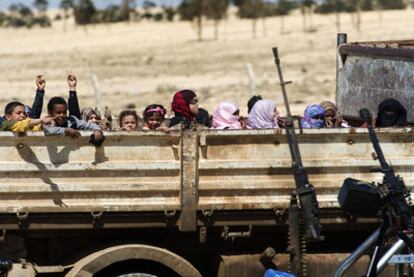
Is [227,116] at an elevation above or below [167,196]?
above

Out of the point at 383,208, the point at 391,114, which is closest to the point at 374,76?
the point at 391,114

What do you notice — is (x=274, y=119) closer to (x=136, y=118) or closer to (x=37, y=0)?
(x=136, y=118)

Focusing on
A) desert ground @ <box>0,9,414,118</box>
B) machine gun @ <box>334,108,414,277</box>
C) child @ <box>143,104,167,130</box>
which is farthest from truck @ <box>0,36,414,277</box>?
desert ground @ <box>0,9,414,118</box>

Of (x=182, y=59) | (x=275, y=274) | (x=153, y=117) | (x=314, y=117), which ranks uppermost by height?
(x=153, y=117)

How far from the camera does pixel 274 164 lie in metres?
6.74

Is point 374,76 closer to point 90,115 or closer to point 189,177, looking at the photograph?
point 90,115

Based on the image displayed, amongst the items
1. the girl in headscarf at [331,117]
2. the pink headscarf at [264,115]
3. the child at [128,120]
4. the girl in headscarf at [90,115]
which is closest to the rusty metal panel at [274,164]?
the pink headscarf at [264,115]

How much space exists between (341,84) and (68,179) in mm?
4289

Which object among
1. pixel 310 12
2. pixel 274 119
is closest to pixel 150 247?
pixel 274 119

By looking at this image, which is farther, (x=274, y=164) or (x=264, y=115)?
(x=264, y=115)

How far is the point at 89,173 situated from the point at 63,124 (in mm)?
951

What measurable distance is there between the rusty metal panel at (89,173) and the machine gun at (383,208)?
133cm

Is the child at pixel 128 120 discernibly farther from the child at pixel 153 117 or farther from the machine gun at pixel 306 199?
the machine gun at pixel 306 199

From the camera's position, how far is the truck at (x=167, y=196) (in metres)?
6.63
